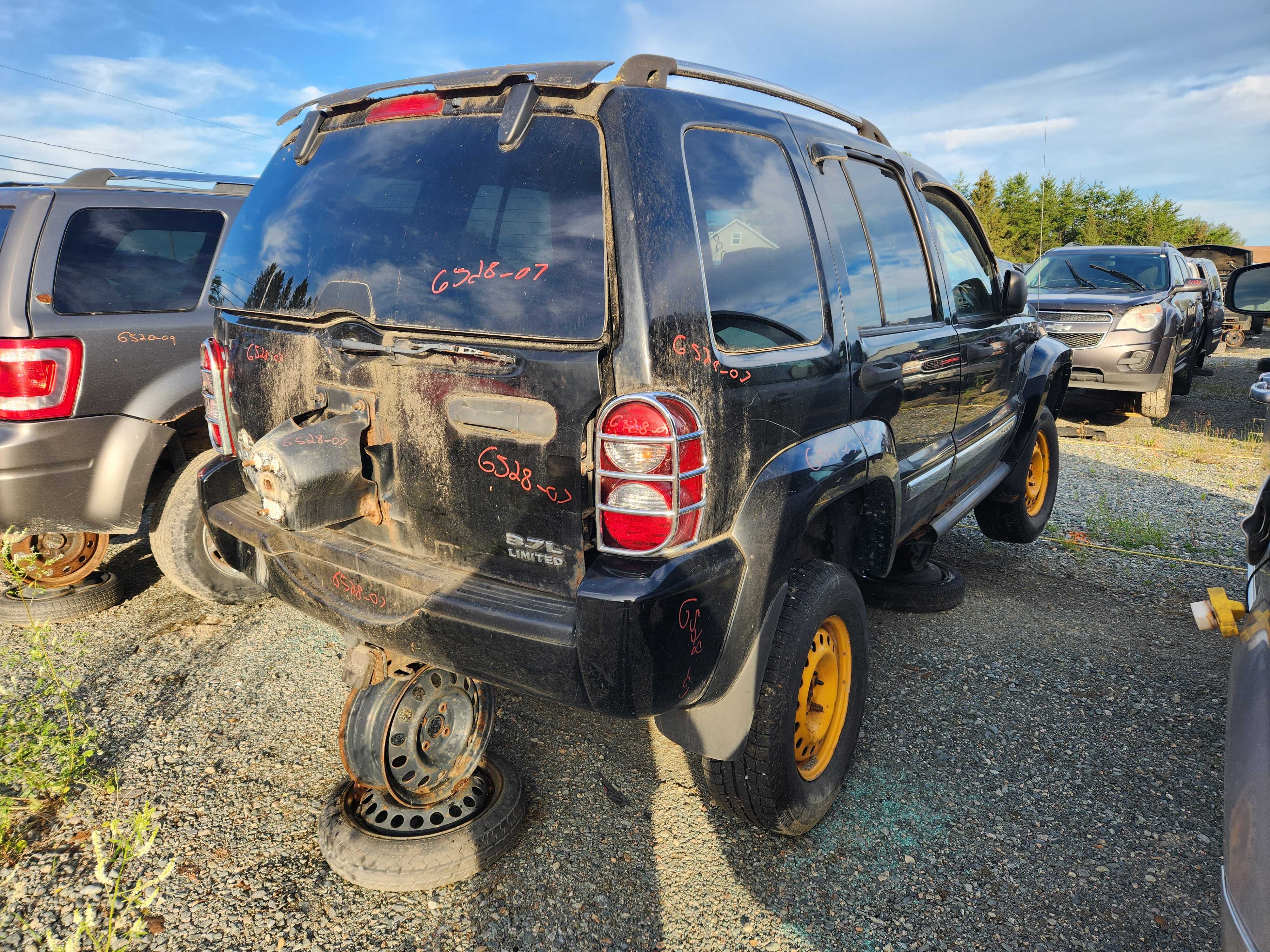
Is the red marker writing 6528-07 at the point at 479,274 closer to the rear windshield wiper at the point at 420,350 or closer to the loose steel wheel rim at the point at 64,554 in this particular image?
the rear windshield wiper at the point at 420,350

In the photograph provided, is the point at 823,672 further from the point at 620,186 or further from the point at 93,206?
the point at 93,206

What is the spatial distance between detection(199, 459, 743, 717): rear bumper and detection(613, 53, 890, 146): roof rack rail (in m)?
1.24

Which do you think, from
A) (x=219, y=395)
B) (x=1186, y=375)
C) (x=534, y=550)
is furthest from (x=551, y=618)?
(x=1186, y=375)

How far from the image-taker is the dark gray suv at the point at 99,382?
349 cm

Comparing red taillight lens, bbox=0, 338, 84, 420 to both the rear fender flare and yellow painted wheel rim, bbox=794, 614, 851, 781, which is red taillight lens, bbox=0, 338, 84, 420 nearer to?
the rear fender flare

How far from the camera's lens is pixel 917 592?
4.27 m

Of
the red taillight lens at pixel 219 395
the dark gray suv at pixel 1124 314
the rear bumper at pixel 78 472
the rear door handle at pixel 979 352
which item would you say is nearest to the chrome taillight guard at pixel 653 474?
the red taillight lens at pixel 219 395

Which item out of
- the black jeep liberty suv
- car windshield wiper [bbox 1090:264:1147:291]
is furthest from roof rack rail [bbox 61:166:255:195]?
car windshield wiper [bbox 1090:264:1147:291]

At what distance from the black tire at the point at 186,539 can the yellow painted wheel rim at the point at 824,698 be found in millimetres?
2673

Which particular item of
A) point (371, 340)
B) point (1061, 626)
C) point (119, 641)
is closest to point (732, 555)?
point (371, 340)

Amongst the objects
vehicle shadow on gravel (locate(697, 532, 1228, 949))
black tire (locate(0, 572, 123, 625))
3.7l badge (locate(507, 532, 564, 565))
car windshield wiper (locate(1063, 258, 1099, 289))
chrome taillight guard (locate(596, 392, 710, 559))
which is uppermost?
car windshield wiper (locate(1063, 258, 1099, 289))

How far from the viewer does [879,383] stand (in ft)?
8.95

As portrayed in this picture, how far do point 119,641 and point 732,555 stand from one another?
3.28 m

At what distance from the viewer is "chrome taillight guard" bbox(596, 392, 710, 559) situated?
186 centimetres
